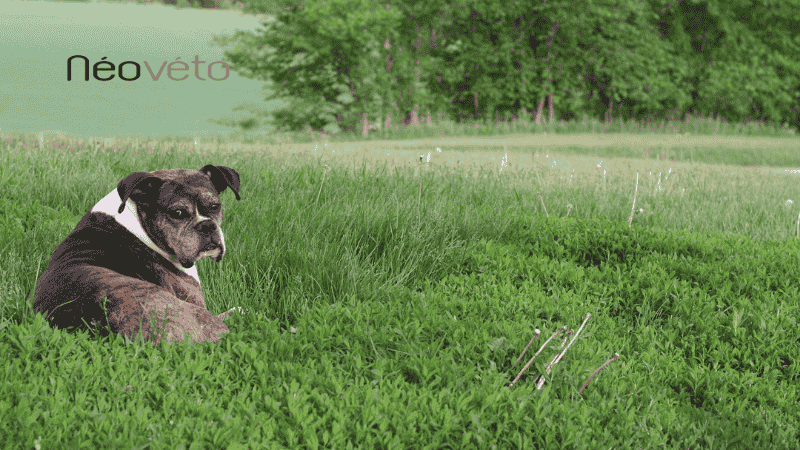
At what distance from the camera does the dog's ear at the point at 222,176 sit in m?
2.92

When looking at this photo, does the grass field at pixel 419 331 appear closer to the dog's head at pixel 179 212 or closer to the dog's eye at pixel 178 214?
the dog's head at pixel 179 212

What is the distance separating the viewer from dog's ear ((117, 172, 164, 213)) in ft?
8.32

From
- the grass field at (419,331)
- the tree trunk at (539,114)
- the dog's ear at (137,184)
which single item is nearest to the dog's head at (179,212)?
the dog's ear at (137,184)

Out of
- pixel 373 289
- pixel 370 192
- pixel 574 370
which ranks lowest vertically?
pixel 574 370

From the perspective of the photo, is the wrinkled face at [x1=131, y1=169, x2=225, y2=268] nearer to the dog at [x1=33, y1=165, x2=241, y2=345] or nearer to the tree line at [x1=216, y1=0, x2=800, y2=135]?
the dog at [x1=33, y1=165, x2=241, y2=345]

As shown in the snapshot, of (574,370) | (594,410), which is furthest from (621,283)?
(594,410)

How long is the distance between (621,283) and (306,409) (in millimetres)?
2551

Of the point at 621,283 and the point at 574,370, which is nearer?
the point at 574,370

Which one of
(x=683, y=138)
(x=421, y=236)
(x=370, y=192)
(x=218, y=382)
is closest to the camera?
(x=218, y=382)

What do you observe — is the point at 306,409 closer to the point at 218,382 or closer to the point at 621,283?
the point at 218,382

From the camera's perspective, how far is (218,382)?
2.58m

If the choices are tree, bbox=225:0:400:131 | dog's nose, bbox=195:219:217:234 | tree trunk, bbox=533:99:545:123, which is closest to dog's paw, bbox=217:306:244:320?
dog's nose, bbox=195:219:217:234

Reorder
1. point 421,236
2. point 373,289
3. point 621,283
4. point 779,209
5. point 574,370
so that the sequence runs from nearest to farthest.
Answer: point 574,370
point 373,289
point 621,283
point 421,236
point 779,209

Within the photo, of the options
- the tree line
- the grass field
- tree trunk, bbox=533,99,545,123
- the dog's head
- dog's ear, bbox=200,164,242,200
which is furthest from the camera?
tree trunk, bbox=533,99,545,123
